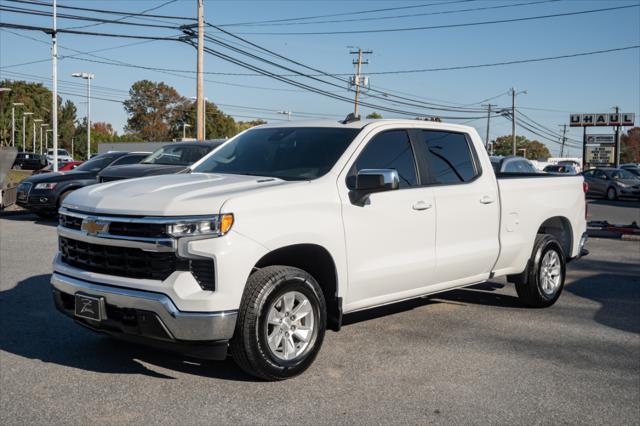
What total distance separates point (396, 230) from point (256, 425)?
2.20 meters

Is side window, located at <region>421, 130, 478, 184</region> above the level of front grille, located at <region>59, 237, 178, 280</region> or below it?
above

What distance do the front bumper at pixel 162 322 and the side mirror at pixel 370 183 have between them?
1.44m

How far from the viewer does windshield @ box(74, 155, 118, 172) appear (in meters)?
16.9

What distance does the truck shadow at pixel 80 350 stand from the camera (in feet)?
17.2

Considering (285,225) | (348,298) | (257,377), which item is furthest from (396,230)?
(257,377)

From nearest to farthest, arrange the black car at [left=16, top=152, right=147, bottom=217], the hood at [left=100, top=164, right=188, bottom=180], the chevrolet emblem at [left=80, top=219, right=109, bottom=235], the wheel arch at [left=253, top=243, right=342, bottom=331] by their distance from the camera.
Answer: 1. the chevrolet emblem at [left=80, top=219, right=109, bottom=235]
2. the wheel arch at [left=253, top=243, right=342, bottom=331]
3. the hood at [left=100, top=164, right=188, bottom=180]
4. the black car at [left=16, top=152, right=147, bottom=217]

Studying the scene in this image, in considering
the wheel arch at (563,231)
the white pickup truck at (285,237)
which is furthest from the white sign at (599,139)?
the white pickup truck at (285,237)

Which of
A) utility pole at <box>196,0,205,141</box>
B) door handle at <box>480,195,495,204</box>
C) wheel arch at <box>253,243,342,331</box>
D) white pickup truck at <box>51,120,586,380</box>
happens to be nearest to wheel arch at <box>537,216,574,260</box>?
white pickup truck at <box>51,120,586,380</box>

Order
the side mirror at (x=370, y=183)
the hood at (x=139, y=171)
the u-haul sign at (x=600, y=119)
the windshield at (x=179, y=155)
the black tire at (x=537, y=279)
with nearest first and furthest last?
1. the side mirror at (x=370, y=183)
2. the black tire at (x=537, y=279)
3. the hood at (x=139, y=171)
4. the windshield at (x=179, y=155)
5. the u-haul sign at (x=600, y=119)

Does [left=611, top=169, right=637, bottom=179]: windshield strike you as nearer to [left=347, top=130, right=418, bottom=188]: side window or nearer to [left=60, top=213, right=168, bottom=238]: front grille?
[left=347, top=130, right=418, bottom=188]: side window

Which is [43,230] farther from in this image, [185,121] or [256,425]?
[185,121]

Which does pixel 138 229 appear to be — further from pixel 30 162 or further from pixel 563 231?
pixel 30 162

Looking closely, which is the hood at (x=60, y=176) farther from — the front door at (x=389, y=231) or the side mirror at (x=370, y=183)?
the side mirror at (x=370, y=183)

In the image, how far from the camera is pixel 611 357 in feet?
18.9
